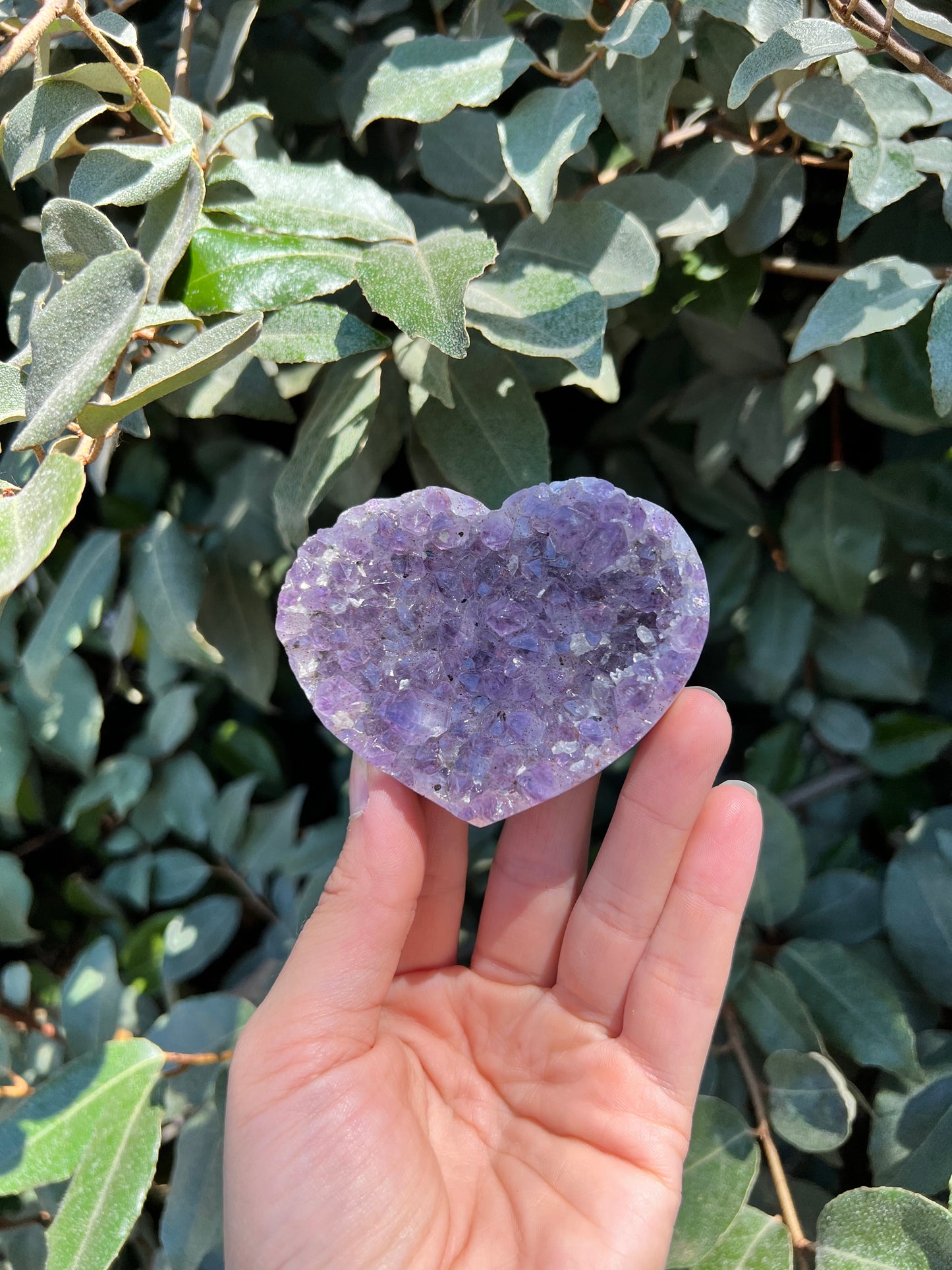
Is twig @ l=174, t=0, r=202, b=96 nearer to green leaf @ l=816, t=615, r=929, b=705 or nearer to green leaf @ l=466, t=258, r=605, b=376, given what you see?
green leaf @ l=466, t=258, r=605, b=376

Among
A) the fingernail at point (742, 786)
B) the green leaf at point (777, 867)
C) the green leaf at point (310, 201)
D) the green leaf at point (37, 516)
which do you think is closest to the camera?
the green leaf at point (37, 516)

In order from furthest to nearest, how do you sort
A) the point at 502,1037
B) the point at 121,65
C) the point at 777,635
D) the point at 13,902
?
the point at 777,635, the point at 13,902, the point at 502,1037, the point at 121,65

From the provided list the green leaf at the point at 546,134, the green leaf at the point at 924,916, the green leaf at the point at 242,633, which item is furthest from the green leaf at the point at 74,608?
the green leaf at the point at 924,916

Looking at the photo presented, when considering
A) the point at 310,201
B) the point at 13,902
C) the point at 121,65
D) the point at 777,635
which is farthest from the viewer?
the point at 777,635

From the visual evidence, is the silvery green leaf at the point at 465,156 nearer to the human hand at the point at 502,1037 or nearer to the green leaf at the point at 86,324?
the green leaf at the point at 86,324

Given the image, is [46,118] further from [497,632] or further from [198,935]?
[198,935]

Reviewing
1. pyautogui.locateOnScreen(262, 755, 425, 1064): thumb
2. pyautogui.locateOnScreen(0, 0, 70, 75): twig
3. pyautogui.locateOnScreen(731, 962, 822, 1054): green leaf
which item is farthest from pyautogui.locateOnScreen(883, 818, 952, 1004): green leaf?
pyautogui.locateOnScreen(0, 0, 70, 75): twig

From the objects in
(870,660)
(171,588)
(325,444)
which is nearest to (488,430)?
(325,444)
